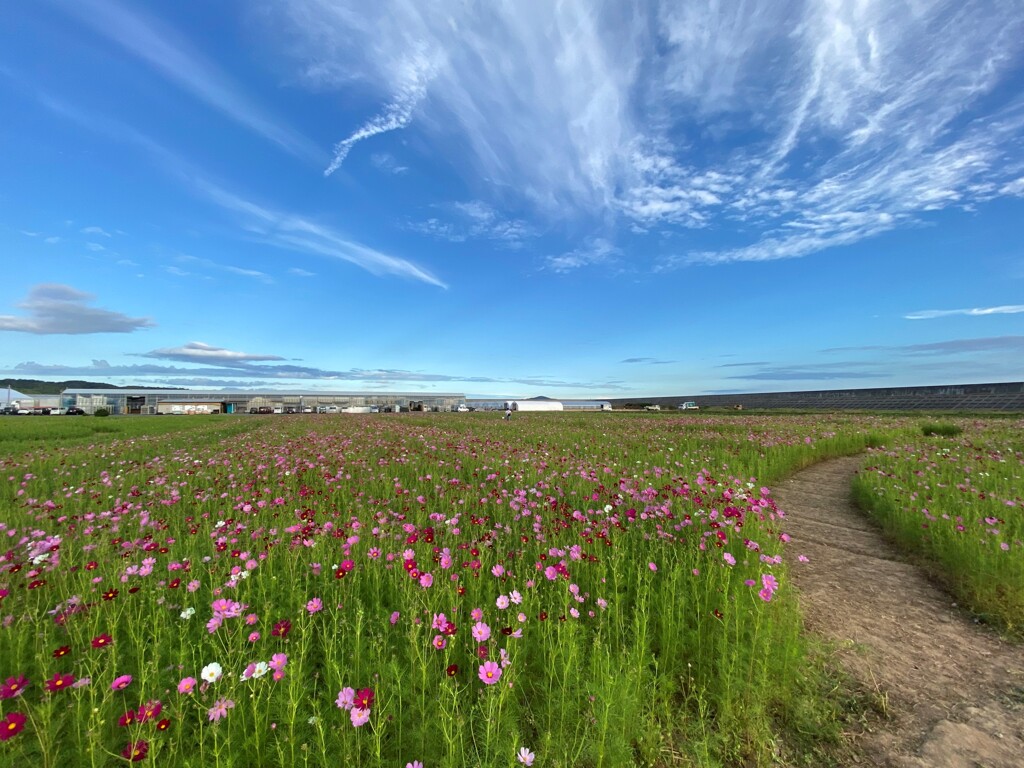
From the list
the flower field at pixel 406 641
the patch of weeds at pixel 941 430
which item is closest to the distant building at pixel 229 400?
the patch of weeds at pixel 941 430

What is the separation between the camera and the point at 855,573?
204 inches

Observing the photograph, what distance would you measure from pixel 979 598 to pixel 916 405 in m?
56.8

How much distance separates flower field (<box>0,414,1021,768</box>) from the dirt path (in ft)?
1.33

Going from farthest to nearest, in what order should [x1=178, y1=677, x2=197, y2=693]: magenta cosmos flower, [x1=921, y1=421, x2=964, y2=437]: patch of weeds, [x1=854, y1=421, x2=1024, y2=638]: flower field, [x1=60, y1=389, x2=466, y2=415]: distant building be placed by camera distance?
1. [x1=60, y1=389, x2=466, y2=415]: distant building
2. [x1=921, y1=421, x2=964, y2=437]: patch of weeds
3. [x1=854, y1=421, x2=1024, y2=638]: flower field
4. [x1=178, y1=677, x2=197, y2=693]: magenta cosmos flower

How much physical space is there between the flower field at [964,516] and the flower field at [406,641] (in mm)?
407

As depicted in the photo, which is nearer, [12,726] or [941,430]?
[12,726]

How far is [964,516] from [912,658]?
362 centimetres

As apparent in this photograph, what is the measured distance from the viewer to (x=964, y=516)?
5734 millimetres

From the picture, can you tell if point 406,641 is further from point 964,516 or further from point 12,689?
point 964,516

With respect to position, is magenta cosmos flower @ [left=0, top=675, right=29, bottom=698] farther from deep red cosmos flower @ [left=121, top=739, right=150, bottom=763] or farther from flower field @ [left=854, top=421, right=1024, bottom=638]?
flower field @ [left=854, top=421, right=1024, bottom=638]

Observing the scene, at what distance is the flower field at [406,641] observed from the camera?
7.16ft

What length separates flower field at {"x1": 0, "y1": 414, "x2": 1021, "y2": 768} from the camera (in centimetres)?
218

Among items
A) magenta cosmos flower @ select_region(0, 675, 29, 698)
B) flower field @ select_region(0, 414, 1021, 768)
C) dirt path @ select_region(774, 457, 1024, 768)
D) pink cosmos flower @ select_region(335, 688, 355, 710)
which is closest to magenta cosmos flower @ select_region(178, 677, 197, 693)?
flower field @ select_region(0, 414, 1021, 768)

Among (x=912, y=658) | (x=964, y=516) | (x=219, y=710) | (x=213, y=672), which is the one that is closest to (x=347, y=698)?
(x=219, y=710)
